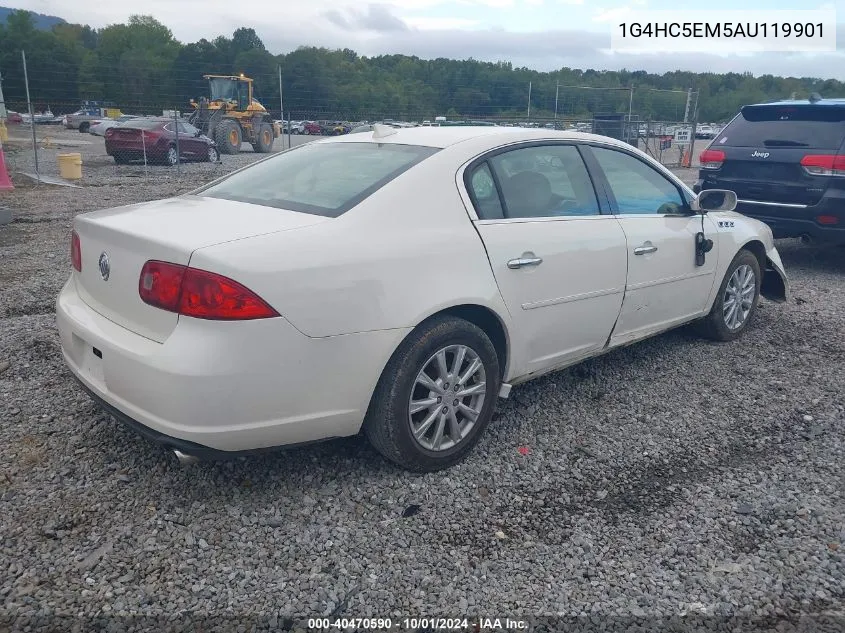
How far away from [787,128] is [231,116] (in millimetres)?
20251

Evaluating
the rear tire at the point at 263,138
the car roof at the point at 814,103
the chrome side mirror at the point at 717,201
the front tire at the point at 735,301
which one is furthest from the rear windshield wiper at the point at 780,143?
the rear tire at the point at 263,138

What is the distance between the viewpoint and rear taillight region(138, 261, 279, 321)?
2596mm

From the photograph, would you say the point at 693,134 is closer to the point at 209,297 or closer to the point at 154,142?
the point at 154,142

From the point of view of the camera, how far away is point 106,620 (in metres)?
2.33

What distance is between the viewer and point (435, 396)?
126 inches

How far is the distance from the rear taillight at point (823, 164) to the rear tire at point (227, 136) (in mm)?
19843

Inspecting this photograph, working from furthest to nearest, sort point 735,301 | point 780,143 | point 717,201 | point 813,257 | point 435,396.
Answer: point 813,257
point 780,143
point 735,301
point 717,201
point 435,396

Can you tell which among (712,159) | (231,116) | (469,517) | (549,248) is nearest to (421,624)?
(469,517)

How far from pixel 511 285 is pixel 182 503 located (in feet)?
5.67

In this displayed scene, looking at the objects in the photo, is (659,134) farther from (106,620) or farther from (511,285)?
(106,620)

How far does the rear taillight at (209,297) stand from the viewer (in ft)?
8.52

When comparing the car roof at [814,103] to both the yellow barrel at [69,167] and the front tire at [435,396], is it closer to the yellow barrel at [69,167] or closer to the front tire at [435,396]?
the front tire at [435,396]

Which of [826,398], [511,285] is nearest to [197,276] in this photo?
[511,285]

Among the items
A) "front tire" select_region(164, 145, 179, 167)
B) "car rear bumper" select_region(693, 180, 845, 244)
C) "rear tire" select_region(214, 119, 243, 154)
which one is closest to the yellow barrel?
"front tire" select_region(164, 145, 179, 167)
